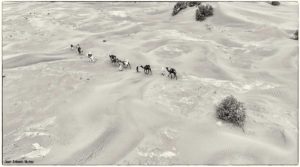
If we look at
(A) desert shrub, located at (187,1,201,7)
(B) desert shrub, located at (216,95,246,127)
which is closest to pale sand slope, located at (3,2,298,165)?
(B) desert shrub, located at (216,95,246,127)

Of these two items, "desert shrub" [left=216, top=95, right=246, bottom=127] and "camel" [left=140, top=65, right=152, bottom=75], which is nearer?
"desert shrub" [left=216, top=95, right=246, bottom=127]

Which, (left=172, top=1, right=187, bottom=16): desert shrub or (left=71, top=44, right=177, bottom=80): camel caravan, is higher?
(left=172, top=1, right=187, bottom=16): desert shrub

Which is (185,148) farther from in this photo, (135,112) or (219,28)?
(219,28)

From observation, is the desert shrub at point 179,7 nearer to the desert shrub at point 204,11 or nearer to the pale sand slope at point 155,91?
the pale sand slope at point 155,91

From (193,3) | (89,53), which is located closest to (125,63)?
(89,53)

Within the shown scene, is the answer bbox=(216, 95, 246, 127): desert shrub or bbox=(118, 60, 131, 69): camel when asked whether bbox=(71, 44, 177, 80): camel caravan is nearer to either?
bbox=(118, 60, 131, 69): camel

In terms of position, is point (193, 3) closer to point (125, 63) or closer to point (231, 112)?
point (125, 63)
